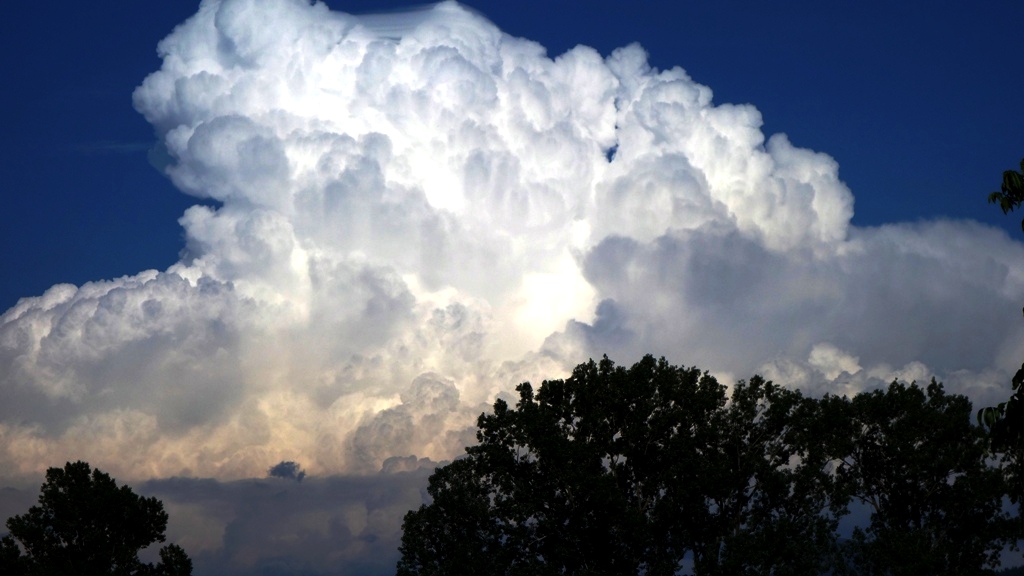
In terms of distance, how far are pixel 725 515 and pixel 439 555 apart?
60.0 ft

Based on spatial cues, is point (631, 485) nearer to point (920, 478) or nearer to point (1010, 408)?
point (920, 478)

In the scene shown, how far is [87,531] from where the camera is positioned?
7550 cm

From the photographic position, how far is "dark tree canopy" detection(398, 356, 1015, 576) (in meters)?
67.4

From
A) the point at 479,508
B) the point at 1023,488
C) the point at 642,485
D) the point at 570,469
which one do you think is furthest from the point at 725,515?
the point at 1023,488

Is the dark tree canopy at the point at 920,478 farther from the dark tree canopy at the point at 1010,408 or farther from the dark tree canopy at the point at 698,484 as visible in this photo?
the dark tree canopy at the point at 1010,408

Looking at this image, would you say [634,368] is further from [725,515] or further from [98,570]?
[98,570]

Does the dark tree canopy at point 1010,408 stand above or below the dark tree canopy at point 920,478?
below

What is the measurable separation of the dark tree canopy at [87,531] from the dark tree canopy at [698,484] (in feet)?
61.7

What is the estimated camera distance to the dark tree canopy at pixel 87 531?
74125mm

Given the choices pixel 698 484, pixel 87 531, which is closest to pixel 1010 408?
pixel 698 484

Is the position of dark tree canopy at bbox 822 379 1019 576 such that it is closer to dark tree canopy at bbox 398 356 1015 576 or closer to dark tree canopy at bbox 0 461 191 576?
dark tree canopy at bbox 398 356 1015 576

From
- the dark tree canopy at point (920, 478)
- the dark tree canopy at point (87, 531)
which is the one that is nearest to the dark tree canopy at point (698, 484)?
the dark tree canopy at point (920, 478)

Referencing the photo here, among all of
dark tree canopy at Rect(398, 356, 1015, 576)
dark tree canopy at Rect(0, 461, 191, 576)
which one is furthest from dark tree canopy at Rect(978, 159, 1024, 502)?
dark tree canopy at Rect(0, 461, 191, 576)

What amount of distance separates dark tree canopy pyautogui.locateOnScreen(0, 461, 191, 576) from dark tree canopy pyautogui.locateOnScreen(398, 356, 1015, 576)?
1881 centimetres
